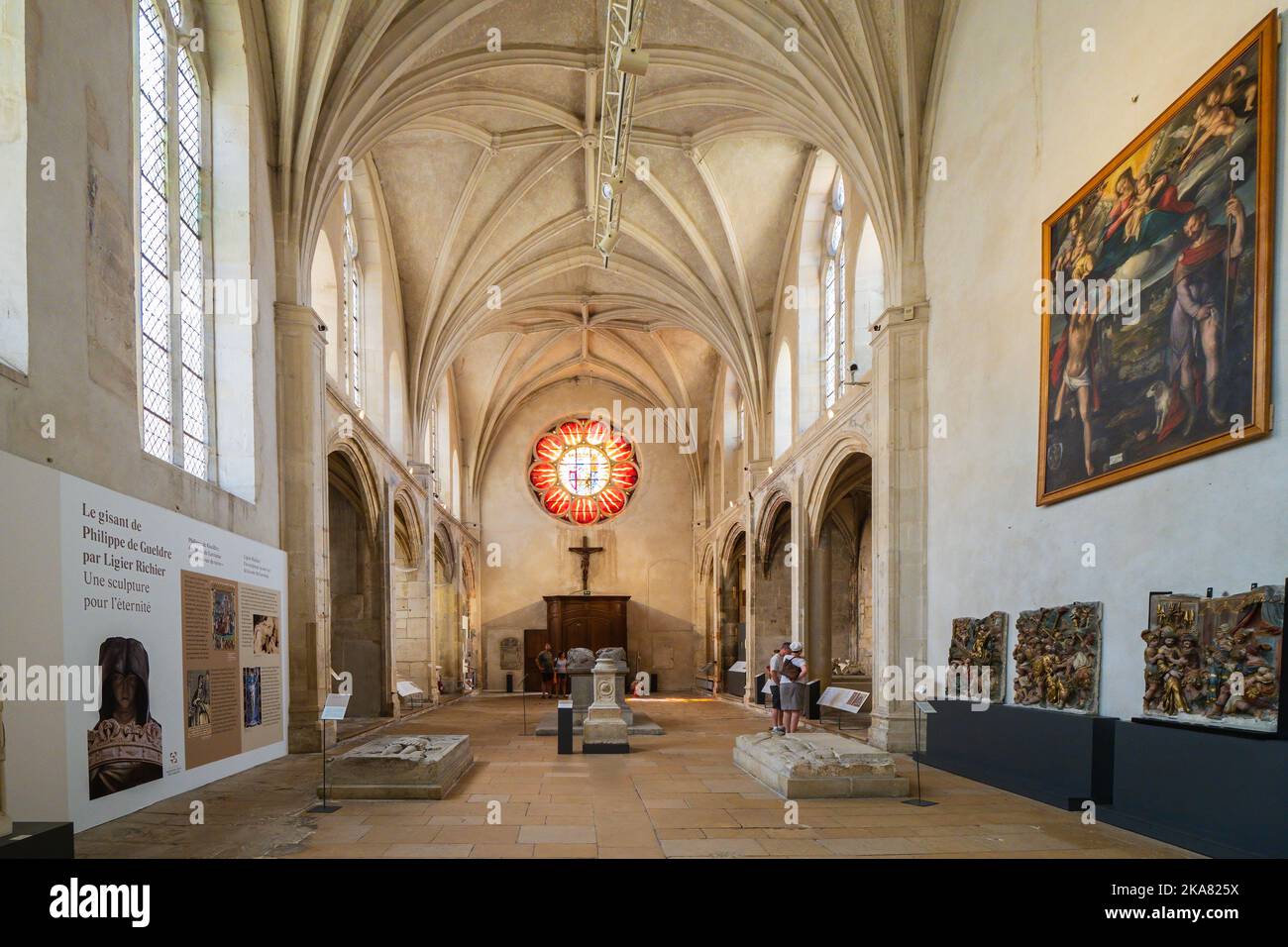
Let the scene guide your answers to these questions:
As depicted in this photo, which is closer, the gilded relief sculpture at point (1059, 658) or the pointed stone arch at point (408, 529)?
the gilded relief sculpture at point (1059, 658)

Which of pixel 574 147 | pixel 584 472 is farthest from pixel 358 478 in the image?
pixel 584 472

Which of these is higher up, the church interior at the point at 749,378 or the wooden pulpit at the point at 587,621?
the church interior at the point at 749,378

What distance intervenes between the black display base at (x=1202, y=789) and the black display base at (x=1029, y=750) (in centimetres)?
28

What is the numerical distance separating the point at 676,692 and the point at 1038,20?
21526 mm

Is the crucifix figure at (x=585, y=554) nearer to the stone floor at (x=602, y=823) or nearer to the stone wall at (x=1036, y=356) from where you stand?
the stone wall at (x=1036, y=356)

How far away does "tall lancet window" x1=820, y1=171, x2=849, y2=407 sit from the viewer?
16.8 m

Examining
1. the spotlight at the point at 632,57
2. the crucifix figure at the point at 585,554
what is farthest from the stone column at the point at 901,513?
the crucifix figure at the point at 585,554

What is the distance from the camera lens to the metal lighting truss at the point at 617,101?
11.2 meters

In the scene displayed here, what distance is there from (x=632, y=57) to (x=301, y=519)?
270 inches

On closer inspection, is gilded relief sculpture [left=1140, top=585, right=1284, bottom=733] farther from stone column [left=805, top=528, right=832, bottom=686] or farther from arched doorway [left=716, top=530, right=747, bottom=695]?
arched doorway [left=716, top=530, right=747, bottom=695]

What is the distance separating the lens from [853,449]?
1519 centimetres

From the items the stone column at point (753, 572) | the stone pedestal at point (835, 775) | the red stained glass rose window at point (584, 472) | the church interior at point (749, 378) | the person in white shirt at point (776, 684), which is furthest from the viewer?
the red stained glass rose window at point (584, 472)

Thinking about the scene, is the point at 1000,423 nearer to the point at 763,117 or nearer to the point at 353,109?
the point at 763,117

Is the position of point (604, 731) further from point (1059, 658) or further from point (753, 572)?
point (753, 572)
